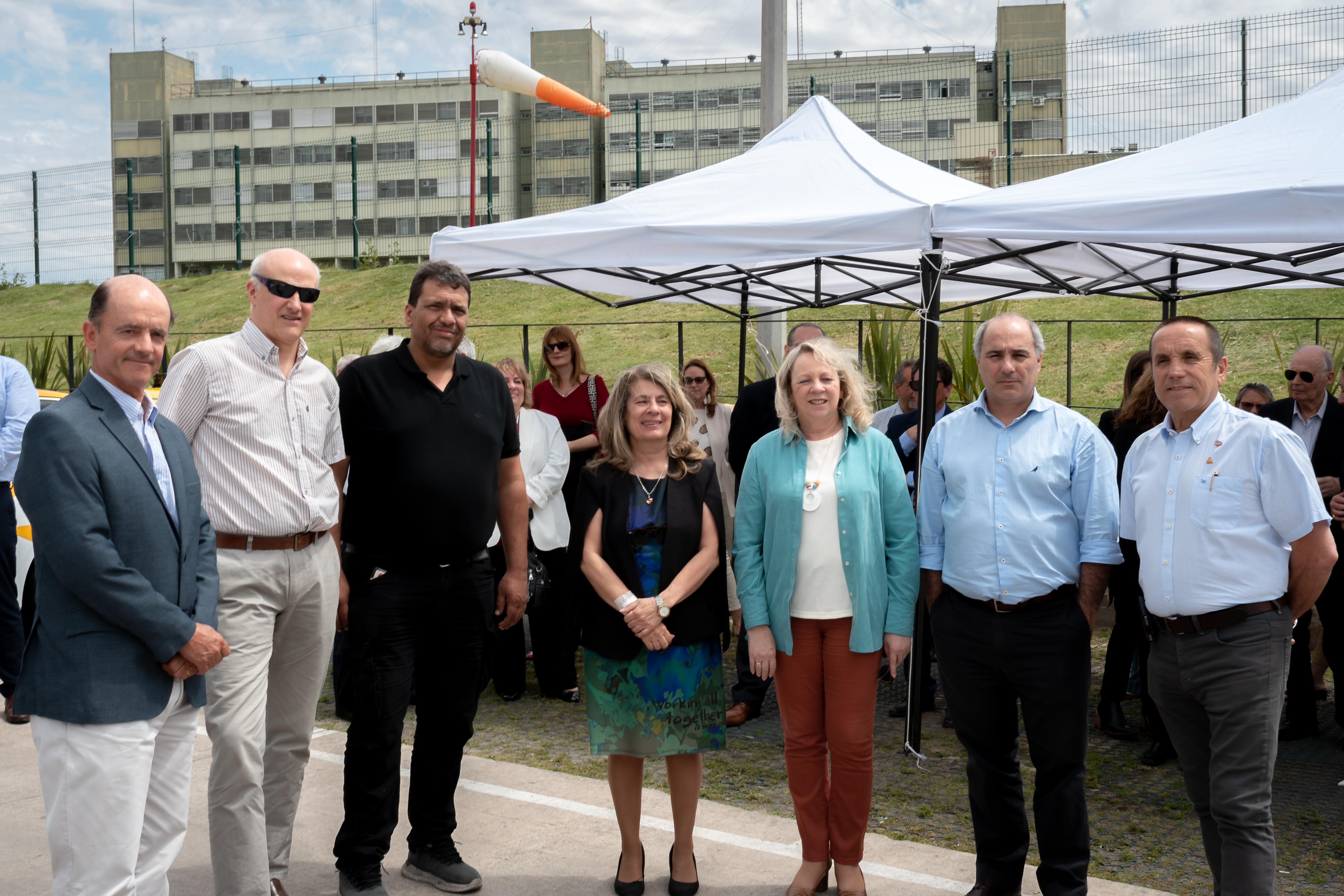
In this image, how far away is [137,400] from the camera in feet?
9.38

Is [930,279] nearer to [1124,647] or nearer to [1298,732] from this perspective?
[1124,647]

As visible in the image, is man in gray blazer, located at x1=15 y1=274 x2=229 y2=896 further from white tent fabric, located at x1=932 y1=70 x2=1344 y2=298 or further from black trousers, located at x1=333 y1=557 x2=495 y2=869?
white tent fabric, located at x1=932 y1=70 x2=1344 y2=298

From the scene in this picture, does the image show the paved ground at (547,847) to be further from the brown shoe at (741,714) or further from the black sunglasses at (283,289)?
the black sunglasses at (283,289)

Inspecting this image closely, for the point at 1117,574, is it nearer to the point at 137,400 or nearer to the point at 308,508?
the point at 308,508

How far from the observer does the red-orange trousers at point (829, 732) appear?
3709 mm

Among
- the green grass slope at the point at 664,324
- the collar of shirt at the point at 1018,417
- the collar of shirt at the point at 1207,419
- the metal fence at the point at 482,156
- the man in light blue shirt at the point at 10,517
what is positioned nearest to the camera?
the collar of shirt at the point at 1207,419

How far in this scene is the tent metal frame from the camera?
5184 millimetres

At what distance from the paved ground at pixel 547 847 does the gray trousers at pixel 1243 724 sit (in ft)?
2.02

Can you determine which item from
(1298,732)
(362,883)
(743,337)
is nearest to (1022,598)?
(362,883)

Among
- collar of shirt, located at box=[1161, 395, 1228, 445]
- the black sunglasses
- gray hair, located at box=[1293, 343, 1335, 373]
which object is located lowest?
collar of shirt, located at box=[1161, 395, 1228, 445]

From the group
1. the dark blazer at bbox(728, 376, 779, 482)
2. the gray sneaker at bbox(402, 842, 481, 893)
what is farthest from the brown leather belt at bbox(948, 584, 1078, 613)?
the dark blazer at bbox(728, 376, 779, 482)

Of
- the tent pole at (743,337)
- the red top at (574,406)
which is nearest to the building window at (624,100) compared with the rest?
the tent pole at (743,337)

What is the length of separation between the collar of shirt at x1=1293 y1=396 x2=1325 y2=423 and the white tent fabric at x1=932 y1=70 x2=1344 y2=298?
763 millimetres

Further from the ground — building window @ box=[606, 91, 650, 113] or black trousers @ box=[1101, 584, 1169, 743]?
building window @ box=[606, 91, 650, 113]
